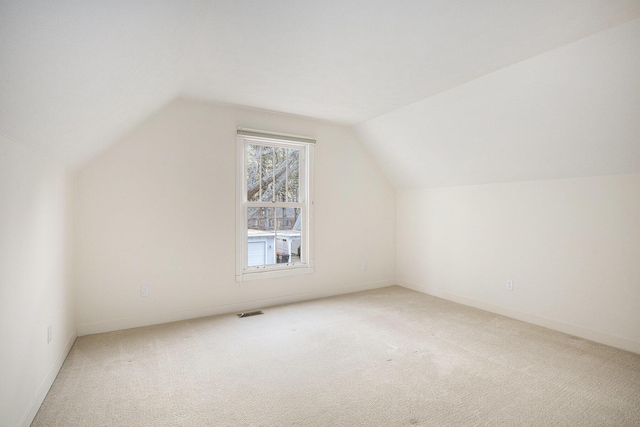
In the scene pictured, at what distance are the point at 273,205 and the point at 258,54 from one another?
6.66 feet

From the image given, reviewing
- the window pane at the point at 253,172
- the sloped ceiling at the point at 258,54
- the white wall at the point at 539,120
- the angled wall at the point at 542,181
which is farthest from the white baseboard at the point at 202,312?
the white wall at the point at 539,120

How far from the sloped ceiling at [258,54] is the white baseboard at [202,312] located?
1.58m

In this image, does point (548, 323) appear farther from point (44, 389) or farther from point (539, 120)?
point (44, 389)

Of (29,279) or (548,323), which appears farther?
(548,323)

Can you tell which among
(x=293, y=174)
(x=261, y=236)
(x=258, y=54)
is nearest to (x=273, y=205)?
(x=261, y=236)

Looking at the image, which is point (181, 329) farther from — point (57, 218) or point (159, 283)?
point (57, 218)

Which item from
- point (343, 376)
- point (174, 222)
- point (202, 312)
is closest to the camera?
point (343, 376)

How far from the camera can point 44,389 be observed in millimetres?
2143

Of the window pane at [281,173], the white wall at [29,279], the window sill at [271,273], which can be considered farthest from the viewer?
the window pane at [281,173]

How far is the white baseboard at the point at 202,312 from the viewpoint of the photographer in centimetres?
327

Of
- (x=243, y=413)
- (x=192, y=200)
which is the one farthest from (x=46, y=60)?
(x=192, y=200)

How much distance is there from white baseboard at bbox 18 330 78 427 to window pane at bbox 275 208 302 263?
2.32m

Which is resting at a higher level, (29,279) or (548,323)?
(29,279)

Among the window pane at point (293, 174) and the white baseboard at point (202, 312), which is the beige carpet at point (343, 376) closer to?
the white baseboard at point (202, 312)
